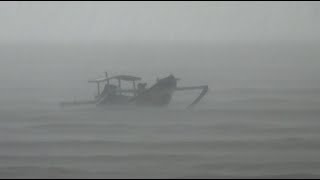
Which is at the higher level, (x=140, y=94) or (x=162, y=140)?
(x=140, y=94)

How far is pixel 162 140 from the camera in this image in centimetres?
736

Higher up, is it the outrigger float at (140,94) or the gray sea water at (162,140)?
the outrigger float at (140,94)

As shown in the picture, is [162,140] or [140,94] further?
[140,94]

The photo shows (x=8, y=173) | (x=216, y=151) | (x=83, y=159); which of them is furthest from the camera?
(x=216, y=151)

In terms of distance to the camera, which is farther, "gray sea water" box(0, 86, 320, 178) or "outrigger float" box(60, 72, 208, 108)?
"outrigger float" box(60, 72, 208, 108)

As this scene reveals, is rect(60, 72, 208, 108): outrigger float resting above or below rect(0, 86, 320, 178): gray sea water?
above

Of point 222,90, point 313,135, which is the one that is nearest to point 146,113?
point 313,135

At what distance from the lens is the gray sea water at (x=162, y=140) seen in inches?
227

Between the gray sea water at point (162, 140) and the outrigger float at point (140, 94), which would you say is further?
the outrigger float at point (140, 94)

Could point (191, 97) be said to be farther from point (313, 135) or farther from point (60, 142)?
point (60, 142)

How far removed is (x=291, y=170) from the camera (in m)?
5.74

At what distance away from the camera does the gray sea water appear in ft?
18.9

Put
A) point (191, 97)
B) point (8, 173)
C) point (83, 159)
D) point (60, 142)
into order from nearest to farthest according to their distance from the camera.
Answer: point (8, 173) < point (83, 159) < point (60, 142) < point (191, 97)

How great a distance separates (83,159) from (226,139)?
2036 millimetres
